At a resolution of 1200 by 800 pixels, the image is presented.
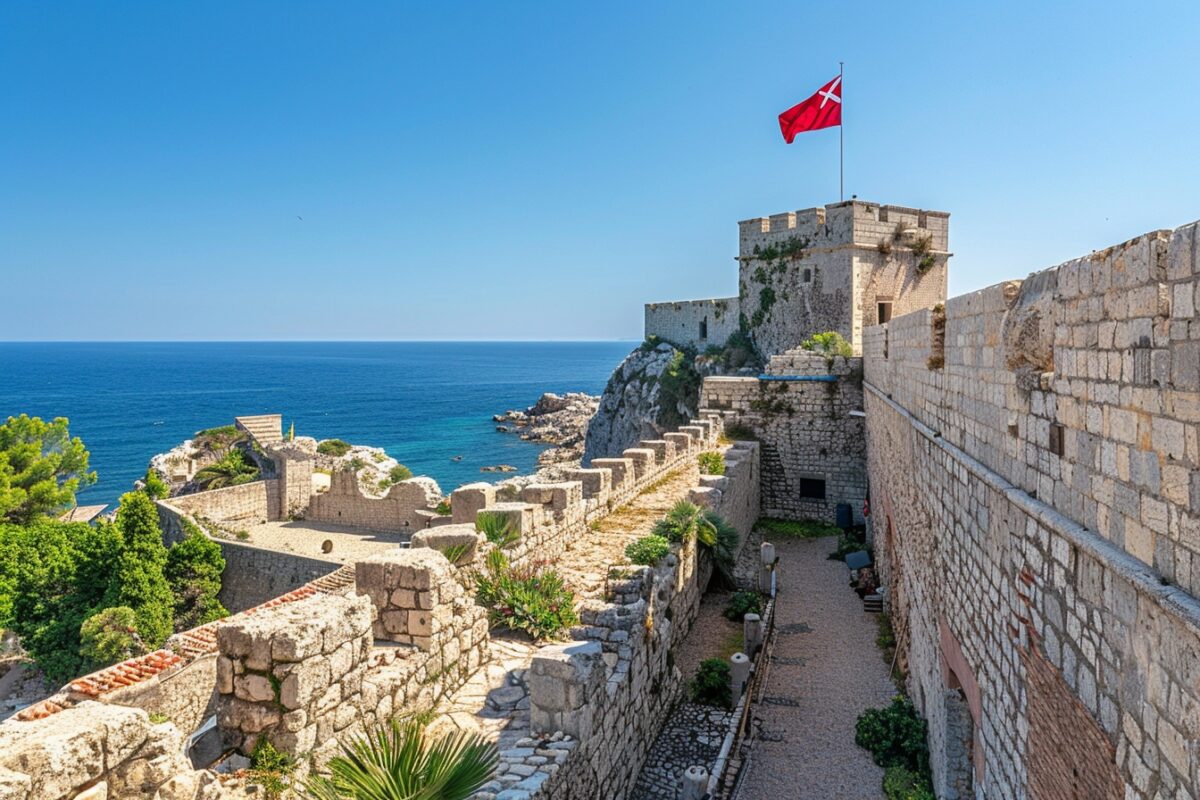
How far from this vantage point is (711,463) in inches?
635

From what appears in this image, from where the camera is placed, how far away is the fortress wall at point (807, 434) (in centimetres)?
1925

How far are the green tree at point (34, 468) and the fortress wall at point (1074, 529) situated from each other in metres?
32.4

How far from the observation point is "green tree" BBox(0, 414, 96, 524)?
28047mm

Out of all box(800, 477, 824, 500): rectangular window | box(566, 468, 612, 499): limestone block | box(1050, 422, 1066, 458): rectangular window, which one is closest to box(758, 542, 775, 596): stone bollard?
box(566, 468, 612, 499): limestone block

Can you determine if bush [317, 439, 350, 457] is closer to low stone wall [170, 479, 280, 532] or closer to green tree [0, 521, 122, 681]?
low stone wall [170, 479, 280, 532]

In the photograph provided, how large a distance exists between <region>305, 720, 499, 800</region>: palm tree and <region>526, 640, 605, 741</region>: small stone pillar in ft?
3.40

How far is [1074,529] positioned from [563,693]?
3627 millimetres

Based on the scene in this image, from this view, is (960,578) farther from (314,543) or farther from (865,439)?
(314,543)

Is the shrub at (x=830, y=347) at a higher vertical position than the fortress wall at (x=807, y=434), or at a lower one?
higher

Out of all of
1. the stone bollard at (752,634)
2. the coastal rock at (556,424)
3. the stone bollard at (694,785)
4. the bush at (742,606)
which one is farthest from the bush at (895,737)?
the coastal rock at (556,424)

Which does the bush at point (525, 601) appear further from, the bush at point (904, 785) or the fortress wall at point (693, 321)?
the fortress wall at point (693, 321)

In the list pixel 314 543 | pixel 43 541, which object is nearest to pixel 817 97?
pixel 314 543

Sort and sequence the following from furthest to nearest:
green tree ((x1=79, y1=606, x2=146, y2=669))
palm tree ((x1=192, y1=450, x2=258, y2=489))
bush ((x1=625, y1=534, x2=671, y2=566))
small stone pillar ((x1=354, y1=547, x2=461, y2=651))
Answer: palm tree ((x1=192, y1=450, x2=258, y2=489)), green tree ((x1=79, y1=606, x2=146, y2=669)), bush ((x1=625, y1=534, x2=671, y2=566)), small stone pillar ((x1=354, y1=547, x2=461, y2=651))

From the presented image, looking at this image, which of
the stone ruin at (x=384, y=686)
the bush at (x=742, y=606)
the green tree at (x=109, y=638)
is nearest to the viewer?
the stone ruin at (x=384, y=686)
